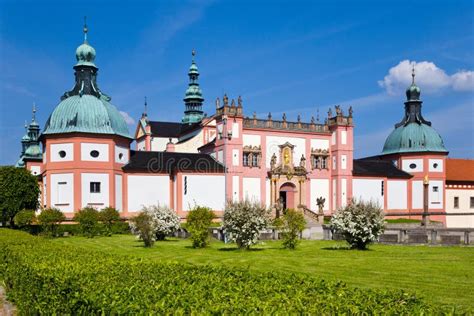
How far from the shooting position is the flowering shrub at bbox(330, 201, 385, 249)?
983 inches

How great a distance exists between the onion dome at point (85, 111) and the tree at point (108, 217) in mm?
7579

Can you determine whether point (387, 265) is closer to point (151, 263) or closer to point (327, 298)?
point (151, 263)

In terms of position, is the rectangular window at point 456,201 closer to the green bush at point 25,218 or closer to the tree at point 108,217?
the tree at point 108,217

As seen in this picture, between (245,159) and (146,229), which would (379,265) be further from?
(245,159)

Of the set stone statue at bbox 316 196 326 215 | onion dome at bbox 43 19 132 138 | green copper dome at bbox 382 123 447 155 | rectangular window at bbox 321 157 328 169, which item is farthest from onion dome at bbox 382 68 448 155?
onion dome at bbox 43 19 132 138

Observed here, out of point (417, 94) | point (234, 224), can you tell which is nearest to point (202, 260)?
point (234, 224)

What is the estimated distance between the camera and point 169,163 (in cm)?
4850

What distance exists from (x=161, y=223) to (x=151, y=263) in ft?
74.2

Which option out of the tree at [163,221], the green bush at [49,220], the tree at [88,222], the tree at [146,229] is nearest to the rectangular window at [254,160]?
the tree at [88,222]

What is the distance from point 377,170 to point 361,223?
110 feet

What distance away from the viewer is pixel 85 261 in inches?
400

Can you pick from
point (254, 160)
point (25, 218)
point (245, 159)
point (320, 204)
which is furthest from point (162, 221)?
point (320, 204)

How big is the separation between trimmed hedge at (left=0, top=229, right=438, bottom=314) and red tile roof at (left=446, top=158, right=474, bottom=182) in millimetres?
58252

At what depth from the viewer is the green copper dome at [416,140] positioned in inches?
2324
